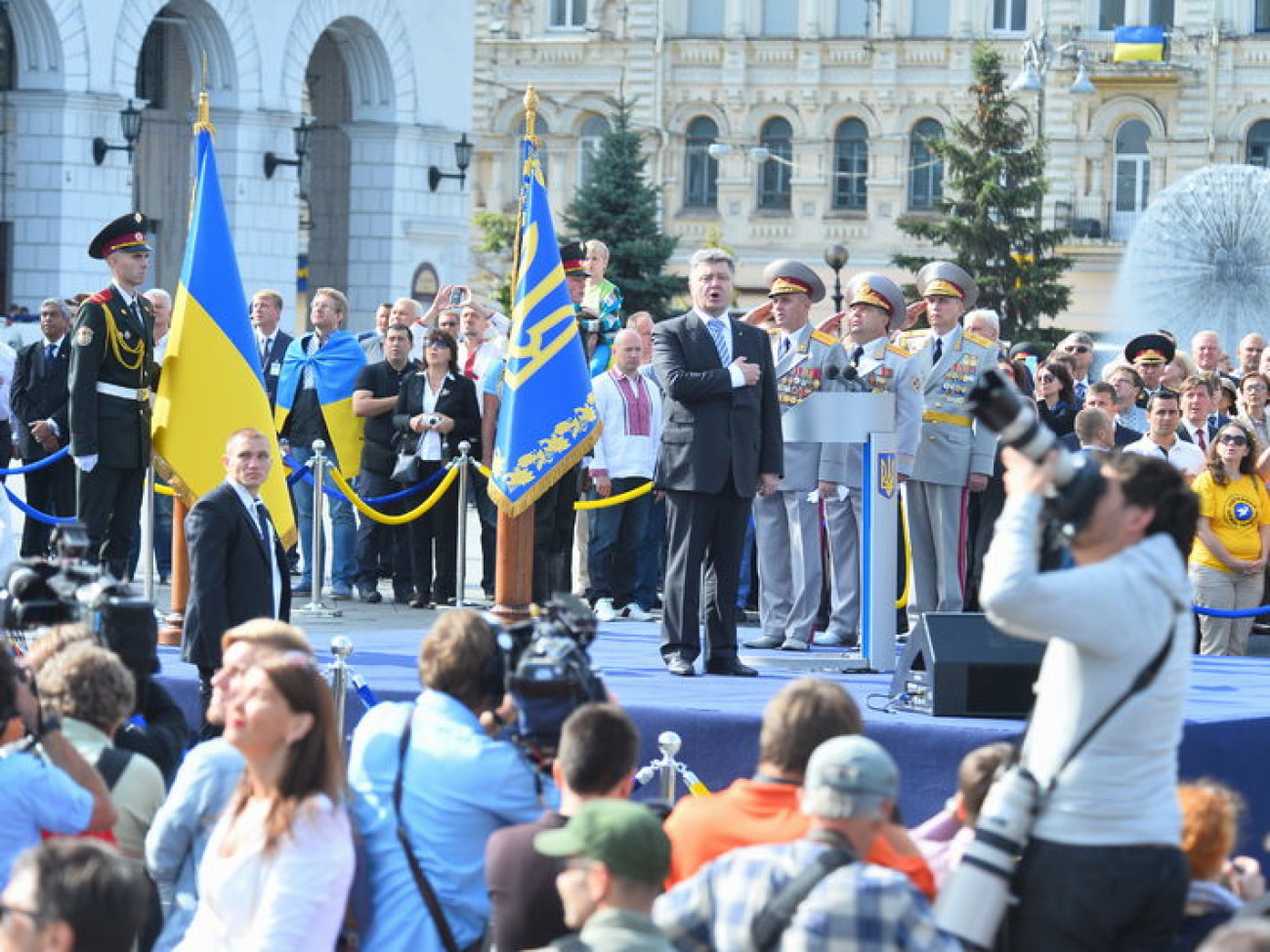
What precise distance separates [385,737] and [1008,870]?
1.81 metres

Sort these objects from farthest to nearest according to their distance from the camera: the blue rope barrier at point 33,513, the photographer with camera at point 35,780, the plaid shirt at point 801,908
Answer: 1. the blue rope barrier at point 33,513
2. the photographer with camera at point 35,780
3. the plaid shirt at point 801,908

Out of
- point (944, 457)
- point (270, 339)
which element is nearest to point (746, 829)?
point (944, 457)

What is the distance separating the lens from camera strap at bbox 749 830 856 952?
5.31m

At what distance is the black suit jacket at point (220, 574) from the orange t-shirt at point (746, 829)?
3928mm

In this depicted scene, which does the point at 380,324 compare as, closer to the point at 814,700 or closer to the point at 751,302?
the point at 814,700

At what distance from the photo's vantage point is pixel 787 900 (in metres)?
5.32

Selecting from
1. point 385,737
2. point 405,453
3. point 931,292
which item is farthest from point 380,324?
point 385,737

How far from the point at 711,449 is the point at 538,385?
1388 millimetres

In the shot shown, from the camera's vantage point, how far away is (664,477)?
10836 millimetres

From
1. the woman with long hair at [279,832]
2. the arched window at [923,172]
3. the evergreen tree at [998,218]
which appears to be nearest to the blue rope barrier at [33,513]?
the woman with long hair at [279,832]

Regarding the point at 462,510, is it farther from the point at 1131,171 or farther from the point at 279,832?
the point at 1131,171

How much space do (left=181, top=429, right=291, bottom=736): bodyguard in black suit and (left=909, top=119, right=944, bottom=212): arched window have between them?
46098 millimetres

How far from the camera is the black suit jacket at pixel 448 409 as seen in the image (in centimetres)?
1461

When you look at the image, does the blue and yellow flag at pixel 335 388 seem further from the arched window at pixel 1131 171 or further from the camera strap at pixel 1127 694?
the arched window at pixel 1131 171
